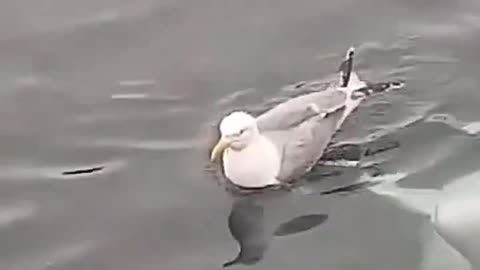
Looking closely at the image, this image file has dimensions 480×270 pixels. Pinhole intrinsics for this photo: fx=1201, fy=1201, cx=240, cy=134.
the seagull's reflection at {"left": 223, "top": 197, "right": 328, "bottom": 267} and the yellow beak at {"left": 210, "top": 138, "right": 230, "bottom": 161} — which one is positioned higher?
the yellow beak at {"left": 210, "top": 138, "right": 230, "bottom": 161}

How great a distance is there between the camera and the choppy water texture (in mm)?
3508

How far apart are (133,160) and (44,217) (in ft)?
1.30

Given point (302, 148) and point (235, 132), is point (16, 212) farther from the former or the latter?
point (302, 148)

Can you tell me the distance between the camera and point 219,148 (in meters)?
3.72

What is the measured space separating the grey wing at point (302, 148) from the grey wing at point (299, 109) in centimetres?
3

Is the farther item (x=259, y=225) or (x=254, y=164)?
(x=254, y=164)

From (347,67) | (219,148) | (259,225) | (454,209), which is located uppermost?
(347,67)

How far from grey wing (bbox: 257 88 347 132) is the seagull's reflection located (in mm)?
266

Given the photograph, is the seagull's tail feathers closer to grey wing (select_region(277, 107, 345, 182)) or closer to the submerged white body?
grey wing (select_region(277, 107, 345, 182))

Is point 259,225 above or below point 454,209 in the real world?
below

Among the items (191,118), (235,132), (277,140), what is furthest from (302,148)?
(191,118)

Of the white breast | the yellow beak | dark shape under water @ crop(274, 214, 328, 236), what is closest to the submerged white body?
dark shape under water @ crop(274, 214, 328, 236)

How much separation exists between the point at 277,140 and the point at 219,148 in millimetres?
251

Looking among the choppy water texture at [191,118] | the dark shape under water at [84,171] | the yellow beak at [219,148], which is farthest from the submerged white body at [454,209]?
the dark shape under water at [84,171]
